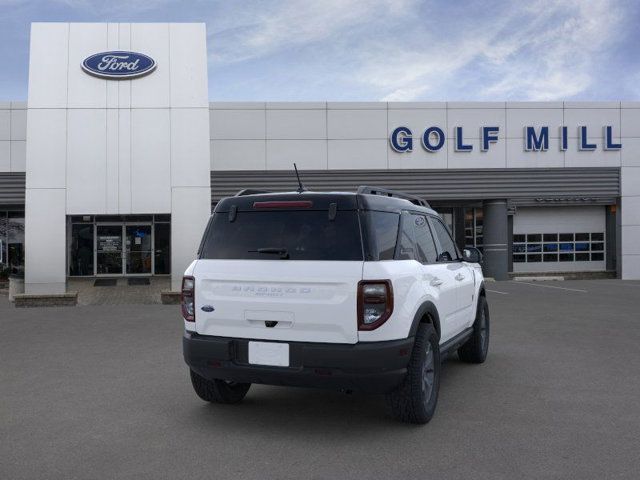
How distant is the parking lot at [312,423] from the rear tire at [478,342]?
4.9 inches

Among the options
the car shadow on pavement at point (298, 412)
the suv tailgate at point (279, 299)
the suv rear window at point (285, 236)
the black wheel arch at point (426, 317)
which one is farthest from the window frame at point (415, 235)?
the car shadow on pavement at point (298, 412)

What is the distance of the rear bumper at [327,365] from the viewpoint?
4227 mm

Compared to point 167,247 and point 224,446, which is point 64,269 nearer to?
point 167,247

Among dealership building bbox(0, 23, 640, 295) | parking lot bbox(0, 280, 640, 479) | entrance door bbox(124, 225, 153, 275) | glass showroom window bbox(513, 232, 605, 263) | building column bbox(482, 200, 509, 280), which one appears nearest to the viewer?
parking lot bbox(0, 280, 640, 479)

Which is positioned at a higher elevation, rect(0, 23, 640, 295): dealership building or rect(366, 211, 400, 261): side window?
rect(0, 23, 640, 295): dealership building

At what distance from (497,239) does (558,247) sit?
3.36 m

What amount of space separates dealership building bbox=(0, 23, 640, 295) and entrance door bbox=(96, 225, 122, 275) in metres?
0.05

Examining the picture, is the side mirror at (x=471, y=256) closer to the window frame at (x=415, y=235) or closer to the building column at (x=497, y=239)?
the window frame at (x=415, y=235)

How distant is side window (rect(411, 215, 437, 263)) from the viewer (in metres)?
5.27

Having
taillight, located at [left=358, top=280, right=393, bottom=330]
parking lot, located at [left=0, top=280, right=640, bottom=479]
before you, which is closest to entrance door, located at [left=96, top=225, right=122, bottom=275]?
parking lot, located at [left=0, top=280, right=640, bottom=479]

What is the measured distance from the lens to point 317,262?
4414mm

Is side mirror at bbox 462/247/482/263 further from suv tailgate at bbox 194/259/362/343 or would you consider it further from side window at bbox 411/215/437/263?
suv tailgate at bbox 194/259/362/343

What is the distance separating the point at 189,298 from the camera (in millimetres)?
4781

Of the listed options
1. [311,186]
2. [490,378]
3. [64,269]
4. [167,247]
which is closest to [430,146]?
[311,186]
